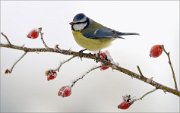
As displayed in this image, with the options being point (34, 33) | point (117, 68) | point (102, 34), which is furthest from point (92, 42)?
point (117, 68)

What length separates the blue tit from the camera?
15.0ft

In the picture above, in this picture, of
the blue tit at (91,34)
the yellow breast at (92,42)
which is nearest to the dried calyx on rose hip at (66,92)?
the blue tit at (91,34)

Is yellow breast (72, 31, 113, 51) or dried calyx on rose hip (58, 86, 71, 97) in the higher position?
dried calyx on rose hip (58, 86, 71, 97)

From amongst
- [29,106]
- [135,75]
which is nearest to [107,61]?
[135,75]

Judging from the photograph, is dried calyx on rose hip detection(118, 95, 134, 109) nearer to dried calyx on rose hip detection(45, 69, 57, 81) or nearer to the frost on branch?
the frost on branch

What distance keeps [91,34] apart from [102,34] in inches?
8.4

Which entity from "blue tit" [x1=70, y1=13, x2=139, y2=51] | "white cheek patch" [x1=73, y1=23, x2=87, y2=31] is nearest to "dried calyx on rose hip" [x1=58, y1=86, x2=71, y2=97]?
"blue tit" [x1=70, y1=13, x2=139, y2=51]

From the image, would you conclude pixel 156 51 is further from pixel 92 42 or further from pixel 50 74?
pixel 92 42

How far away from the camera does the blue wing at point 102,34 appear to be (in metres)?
4.55

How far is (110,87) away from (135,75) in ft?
75.7

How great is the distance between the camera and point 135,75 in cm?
296

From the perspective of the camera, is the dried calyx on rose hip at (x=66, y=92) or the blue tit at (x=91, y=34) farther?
the blue tit at (x=91, y=34)

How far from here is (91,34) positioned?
484cm

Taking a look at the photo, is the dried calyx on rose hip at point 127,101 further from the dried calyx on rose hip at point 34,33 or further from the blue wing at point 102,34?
the blue wing at point 102,34
